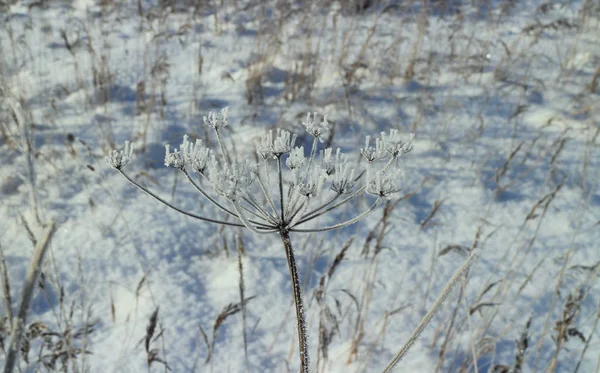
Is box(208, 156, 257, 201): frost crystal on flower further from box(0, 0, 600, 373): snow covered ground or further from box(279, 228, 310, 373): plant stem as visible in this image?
box(0, 0, 600, 373): snow covered ground

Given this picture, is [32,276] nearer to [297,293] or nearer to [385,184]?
[297,293]

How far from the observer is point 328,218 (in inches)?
77.6

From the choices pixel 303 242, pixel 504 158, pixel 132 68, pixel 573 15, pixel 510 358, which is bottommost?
pixel 510 358

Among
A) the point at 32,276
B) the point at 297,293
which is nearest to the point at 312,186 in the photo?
the point at 297,293

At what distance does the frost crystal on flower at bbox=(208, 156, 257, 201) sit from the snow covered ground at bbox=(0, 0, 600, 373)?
22.5 inches

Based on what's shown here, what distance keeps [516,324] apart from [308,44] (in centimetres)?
204

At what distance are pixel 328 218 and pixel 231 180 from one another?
54.3 inches

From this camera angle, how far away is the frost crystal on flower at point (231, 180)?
0.59m

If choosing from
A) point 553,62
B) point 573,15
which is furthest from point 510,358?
point 573,15

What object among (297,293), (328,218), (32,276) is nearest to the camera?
(32,276)

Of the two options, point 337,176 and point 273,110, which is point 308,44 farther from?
point 337,176

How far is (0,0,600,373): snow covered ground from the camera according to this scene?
55.2 inches

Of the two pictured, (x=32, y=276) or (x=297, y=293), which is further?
(x=297, y=293)

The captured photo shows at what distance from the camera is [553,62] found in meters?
3.00
